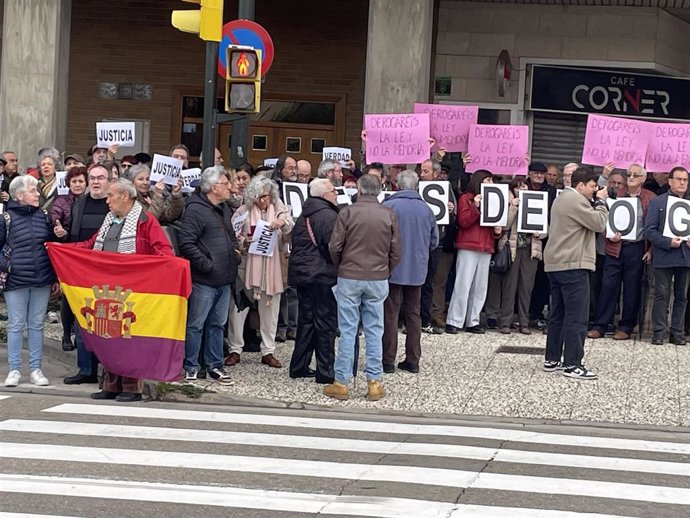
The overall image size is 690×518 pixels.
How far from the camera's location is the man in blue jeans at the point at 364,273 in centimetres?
1191

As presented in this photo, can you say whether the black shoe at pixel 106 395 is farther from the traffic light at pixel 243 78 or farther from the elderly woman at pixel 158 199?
the traffic light at pixel 243 78

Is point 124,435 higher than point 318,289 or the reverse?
the reverse

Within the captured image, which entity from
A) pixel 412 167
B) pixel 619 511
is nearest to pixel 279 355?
pixel 412 167

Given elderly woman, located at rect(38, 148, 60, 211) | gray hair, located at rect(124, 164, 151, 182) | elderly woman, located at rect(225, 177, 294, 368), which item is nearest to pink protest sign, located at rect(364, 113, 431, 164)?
elderly woman, located at rect(225, 177, 294, 368)

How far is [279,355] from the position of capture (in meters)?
14.1

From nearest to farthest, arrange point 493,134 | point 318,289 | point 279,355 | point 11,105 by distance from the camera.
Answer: point 318,289 → point 279,355 → point 493,134 → point 11,105

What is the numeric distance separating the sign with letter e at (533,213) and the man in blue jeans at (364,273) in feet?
13.1

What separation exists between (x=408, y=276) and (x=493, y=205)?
289 cm

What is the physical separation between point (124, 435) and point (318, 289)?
2.96m

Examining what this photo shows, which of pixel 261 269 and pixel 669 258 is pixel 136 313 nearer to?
pixel 261 269

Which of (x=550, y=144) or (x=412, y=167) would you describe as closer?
(x=412, y=167)

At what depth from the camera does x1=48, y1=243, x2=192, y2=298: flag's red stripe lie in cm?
1155

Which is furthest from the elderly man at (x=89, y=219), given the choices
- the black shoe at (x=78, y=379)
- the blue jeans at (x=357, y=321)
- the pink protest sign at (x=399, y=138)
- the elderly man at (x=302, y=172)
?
the pink protest sign at (x=399, y=138)

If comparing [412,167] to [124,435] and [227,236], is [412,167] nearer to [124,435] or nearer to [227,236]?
[227,236]
